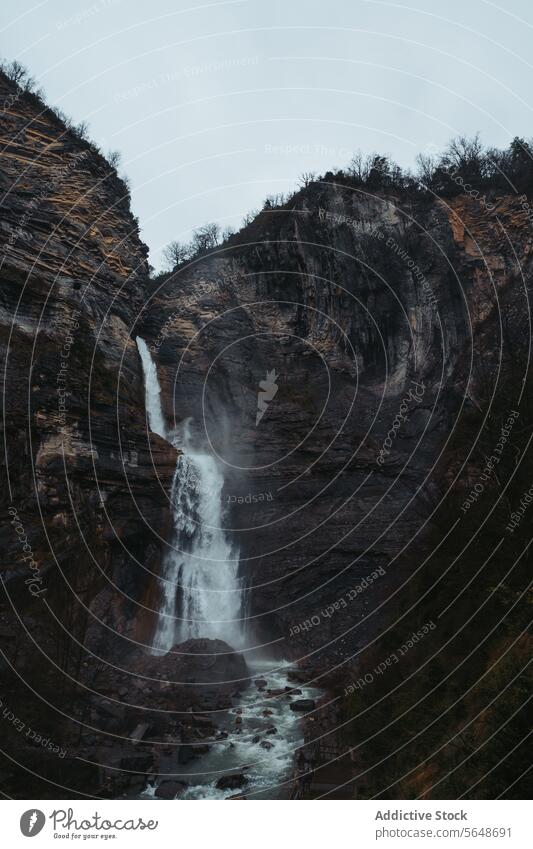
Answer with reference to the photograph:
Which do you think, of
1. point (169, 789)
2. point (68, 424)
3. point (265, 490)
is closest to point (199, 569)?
point (265, 490)

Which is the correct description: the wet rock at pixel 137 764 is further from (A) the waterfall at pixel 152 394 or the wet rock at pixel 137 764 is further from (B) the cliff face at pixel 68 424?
(A) the waterfall at pixel 152 394

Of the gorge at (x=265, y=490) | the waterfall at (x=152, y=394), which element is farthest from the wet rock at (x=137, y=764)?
the waterfall at (x=152, y=394)

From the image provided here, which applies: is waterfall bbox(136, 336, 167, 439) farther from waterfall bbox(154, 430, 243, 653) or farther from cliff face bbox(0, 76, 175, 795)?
waterfall bbox(154, 430, 243, 653)

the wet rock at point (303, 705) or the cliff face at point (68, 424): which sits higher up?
the cliff face at point (68, 424)

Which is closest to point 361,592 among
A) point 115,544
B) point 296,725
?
point 296,725

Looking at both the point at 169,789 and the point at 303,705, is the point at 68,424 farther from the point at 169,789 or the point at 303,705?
the point at 169,789

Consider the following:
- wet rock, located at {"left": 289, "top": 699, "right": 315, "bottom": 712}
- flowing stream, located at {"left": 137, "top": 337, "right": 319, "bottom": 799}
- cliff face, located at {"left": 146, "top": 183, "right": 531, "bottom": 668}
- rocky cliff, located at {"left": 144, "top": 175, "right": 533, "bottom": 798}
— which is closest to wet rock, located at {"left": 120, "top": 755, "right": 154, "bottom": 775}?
flowing stream, located at {"left": 137, "top": 337, "right": 319, "bottom": 799}
